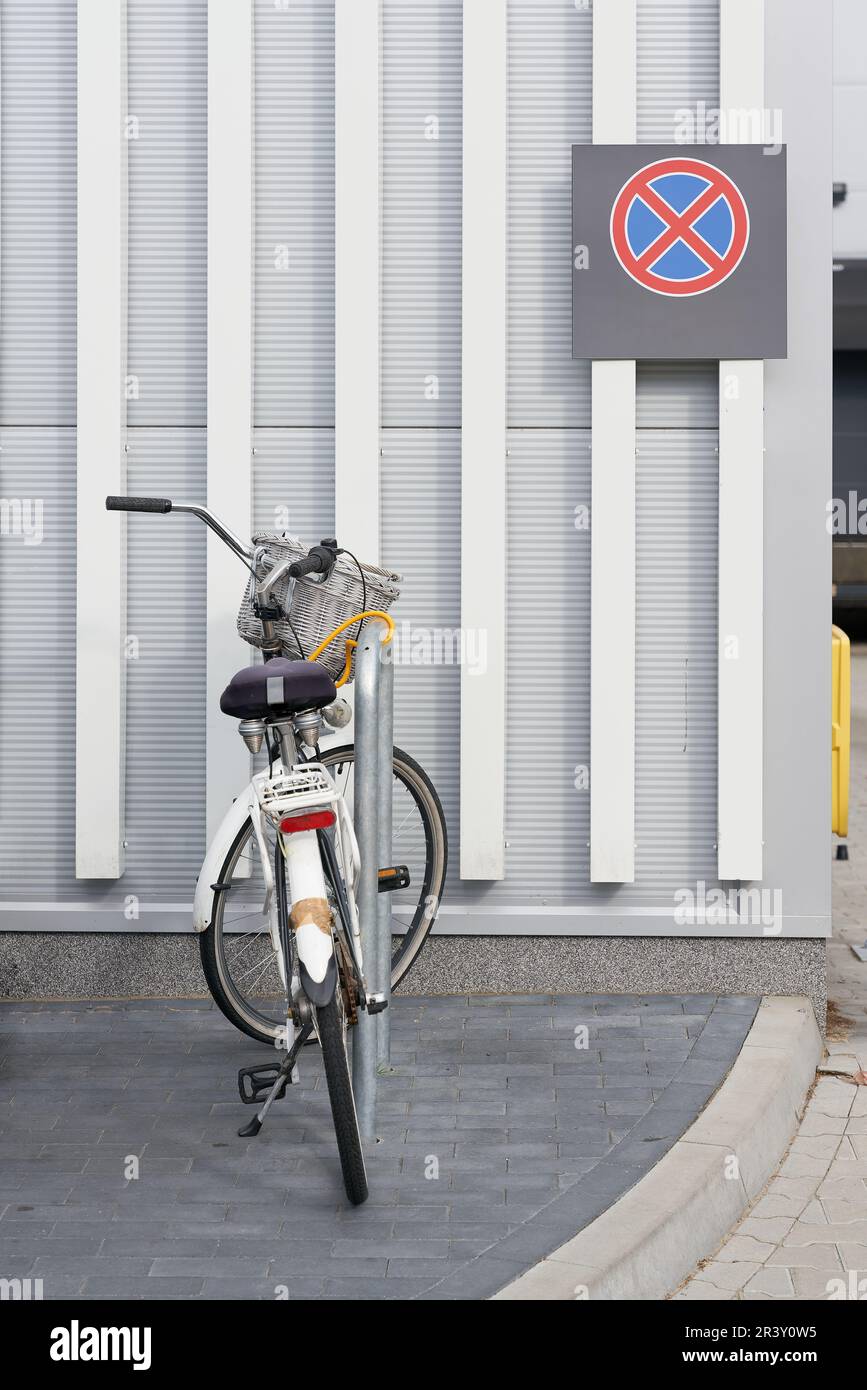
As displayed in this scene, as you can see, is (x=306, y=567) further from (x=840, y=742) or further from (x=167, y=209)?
(x=840, y=742)

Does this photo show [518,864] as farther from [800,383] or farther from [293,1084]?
[800,383]

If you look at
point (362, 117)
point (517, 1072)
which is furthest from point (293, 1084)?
point (362, 117)

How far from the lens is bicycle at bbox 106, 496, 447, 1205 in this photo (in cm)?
375

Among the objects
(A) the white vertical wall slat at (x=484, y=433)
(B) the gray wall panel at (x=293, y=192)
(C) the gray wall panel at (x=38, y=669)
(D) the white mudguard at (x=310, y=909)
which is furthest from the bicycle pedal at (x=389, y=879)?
(B) the gray wall panel at (x=293, y=192)

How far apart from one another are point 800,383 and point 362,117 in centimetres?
169

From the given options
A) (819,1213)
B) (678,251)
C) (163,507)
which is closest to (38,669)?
(163,507)

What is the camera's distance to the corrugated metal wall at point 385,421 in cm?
546

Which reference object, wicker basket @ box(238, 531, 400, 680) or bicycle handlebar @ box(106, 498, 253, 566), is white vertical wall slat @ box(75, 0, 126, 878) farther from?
wicker basket @ box(238, 531, 400, 680)

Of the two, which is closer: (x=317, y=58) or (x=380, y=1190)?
(x=380, y=1190)

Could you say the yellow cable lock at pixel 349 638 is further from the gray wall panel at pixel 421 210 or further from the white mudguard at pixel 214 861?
the gray wall panel at pixel 421 210

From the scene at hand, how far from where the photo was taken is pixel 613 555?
5.43 m

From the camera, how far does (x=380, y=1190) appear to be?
12.7 ft
